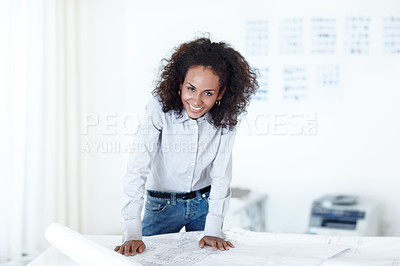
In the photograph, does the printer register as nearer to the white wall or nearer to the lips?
the white wall

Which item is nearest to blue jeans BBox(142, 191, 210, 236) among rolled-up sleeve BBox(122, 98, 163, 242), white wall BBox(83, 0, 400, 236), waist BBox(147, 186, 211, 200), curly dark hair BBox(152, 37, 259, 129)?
waist BBox(147, 186, 211, 200)

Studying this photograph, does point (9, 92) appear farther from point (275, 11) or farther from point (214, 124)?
point (275, 11)

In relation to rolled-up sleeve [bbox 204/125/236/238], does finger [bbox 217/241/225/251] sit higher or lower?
lower

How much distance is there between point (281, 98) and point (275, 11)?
647 millimetres

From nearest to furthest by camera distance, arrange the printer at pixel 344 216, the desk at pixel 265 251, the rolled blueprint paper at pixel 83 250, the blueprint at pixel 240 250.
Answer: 1. the rolled blueprint paper at pixel 83 250
2. the blueprint at pixel 240 250
3. the desk at pixel 265 251
4. the printer at pixel 344 216

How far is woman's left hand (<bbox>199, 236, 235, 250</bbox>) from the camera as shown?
57.4 inches

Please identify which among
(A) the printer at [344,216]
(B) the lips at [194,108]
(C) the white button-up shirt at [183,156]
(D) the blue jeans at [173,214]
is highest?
(B) the lips at [194,108]

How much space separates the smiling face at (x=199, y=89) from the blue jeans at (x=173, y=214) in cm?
36

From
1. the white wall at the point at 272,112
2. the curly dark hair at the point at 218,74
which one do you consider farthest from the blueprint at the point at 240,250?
the white wall at the point at 272,112

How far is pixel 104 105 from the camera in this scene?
347cm

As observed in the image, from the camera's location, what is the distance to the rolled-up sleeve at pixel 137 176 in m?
1.42

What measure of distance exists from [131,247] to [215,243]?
27cm

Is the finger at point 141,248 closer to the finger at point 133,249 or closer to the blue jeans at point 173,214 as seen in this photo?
the finger at point 133,249

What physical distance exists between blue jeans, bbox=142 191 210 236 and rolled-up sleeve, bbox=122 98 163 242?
18 cm
